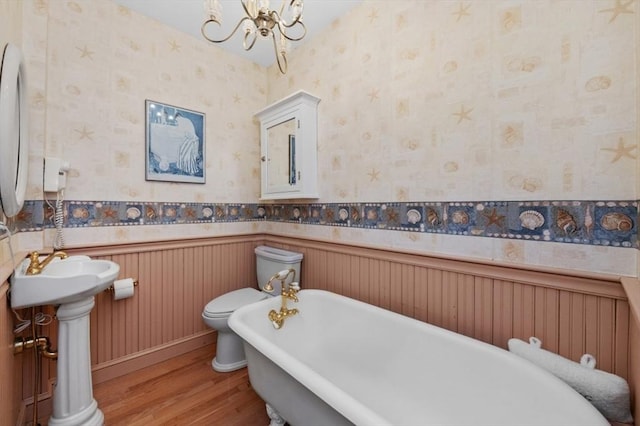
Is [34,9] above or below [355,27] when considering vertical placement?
below

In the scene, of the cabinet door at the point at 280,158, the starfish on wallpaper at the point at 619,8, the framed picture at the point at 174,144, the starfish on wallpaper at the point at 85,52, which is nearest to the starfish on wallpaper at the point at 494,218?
the starfish on wallpaper at the point at 619,8

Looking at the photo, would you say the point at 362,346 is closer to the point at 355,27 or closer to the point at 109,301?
the point at 109,301

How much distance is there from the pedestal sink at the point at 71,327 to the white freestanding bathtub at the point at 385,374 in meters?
0.70

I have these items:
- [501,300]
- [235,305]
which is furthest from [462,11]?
[235,305]

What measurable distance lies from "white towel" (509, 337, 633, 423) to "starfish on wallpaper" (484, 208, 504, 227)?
21.0 inches

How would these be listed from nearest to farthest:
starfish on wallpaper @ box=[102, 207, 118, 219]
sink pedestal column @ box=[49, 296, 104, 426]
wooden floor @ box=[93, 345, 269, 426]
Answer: sink pedestal column @ box=[49, 296, 104, 426]
wooden floor @ box=[93, 345, 269, 426]
starfish on wallpaper @ box=[102, 207, 118, 219]

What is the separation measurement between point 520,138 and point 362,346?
4.14 feet

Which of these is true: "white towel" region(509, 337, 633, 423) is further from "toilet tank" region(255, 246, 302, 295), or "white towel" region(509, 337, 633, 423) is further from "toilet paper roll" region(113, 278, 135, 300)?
"toilet paper roll" region(113, 278, 135, 300)

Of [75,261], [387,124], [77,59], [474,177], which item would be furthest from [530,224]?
[77,59]

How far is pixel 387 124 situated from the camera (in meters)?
1.62

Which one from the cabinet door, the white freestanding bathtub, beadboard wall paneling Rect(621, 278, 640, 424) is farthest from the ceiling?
beadboard wall paneling Rect(621, 278, 640, 424)

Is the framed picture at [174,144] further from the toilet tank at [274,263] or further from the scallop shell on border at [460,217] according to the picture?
the scallop shell on border at [460,217]

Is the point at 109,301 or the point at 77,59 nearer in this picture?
the point at 77,59

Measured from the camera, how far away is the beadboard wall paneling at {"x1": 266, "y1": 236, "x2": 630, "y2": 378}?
99cm
